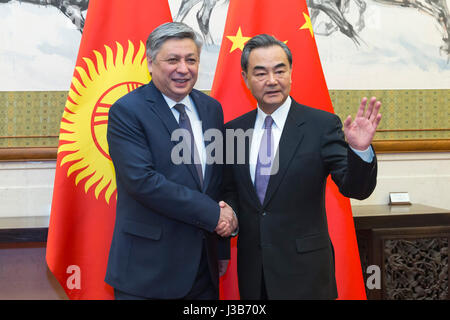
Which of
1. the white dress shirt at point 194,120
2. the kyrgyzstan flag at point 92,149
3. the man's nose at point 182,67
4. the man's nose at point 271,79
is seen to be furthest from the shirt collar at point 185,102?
the kyrgyzstan flag at point 92,149

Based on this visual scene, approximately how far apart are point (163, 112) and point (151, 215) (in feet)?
1.36

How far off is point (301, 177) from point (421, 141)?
1876 millimetres

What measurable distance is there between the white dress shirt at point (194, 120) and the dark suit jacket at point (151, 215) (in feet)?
0.22

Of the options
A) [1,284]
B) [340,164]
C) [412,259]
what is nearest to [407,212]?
[412,259]

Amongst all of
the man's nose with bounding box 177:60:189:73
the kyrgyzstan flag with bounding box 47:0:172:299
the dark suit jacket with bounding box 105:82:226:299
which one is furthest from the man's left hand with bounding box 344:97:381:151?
the kyrgyzstan flag with bounding box 47:0:172:299

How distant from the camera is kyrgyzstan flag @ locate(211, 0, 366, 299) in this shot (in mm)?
2381

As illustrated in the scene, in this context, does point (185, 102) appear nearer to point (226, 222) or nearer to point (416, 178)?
point (226, 222)

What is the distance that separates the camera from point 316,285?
1.66 meters

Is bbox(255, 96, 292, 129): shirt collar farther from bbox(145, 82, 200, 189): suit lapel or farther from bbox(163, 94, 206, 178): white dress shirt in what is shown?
bbox(145, 82, 200, 189): suit lapel

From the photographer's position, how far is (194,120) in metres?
1.85

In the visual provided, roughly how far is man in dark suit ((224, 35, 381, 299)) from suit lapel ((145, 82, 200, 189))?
188mm

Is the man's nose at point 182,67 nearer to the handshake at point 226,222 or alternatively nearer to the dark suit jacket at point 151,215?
the dark suit jacket at point 151,215

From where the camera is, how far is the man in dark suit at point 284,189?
1.65 m

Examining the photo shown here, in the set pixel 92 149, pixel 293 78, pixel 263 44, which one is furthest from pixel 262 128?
pixel 92 149
